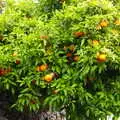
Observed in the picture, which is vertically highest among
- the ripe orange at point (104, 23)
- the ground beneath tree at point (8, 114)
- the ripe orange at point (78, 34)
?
the ripe orange at point (104, 23)

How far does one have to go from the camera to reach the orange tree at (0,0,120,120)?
311 centimetres

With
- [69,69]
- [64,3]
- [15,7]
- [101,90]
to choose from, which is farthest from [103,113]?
[15,7]

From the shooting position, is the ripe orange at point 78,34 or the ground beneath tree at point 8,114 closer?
the ripe orange at point 78,34

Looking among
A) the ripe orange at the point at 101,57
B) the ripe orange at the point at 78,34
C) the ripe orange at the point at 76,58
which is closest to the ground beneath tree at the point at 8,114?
the ripe orange at the point at 76,58

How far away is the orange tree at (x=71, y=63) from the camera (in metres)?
3.11

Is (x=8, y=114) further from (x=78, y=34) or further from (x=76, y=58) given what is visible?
(x=78, y=34)

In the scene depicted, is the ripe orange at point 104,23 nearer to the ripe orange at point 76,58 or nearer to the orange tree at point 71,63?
the orange tree at point 71,63

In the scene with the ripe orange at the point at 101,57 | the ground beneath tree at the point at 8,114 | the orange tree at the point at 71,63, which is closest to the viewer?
the ripe orange at the point at 101,57

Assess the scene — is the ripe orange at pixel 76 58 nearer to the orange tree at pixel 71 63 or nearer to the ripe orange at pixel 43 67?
the orange tree at pixel 71 63

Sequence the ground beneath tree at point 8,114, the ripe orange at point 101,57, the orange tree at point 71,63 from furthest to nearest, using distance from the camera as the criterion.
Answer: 1. the ground beneath tree at point 8,114
2. the orange tree at point 71,63
3. the ripe orange at point 101,57

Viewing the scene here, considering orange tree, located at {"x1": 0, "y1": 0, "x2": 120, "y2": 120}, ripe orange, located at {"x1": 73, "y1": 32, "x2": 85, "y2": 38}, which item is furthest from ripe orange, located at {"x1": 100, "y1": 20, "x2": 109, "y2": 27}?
ripe orange, located at {"x1": 73, "y1": 32, "x2": 85, "y2": 38}

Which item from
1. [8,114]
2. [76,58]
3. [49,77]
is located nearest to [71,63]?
[76,58]

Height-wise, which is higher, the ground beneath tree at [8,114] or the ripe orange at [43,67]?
the ripe orange at [43,67]

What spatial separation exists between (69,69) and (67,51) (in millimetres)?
181
